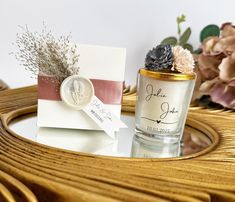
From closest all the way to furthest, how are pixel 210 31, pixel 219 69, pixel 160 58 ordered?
pixel 160 58 → pixel 219 69 → pixel 210 31

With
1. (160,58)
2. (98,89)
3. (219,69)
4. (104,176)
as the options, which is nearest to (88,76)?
(98,89)

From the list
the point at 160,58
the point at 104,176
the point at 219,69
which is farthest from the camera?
the point at 219,69

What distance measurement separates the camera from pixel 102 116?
2.53ft

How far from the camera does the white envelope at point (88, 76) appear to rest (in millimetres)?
756

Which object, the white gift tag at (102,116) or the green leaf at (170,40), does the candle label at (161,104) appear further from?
the green leaf at (170,40)

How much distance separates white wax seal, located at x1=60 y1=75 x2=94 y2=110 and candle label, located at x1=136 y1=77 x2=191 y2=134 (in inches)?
3.7

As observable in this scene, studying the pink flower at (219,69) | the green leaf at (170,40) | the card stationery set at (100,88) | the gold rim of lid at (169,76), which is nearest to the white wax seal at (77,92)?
the card stationery set at (100,88)

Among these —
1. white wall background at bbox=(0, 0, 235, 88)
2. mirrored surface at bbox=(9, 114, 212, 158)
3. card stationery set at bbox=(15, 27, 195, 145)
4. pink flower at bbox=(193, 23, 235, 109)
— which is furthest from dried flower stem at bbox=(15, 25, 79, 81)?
white wall background at bbox=(0, 0, 235, 88)

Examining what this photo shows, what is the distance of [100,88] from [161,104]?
11cm

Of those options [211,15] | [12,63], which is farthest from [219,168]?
[12,63]

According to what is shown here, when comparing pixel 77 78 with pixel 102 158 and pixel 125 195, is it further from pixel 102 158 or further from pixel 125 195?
pixel 125 195

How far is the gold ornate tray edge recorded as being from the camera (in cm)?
48

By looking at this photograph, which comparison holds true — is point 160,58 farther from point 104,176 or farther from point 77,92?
point 104,176

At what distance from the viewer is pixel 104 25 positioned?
1.25m
